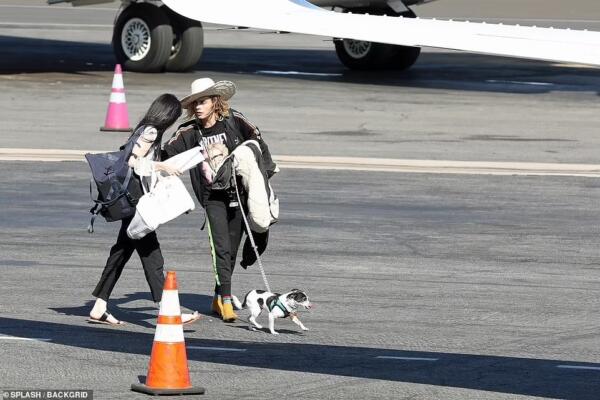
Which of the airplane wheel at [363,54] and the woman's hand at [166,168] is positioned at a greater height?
the woman's hand at [166,168]

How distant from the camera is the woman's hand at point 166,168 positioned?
10.1 metres

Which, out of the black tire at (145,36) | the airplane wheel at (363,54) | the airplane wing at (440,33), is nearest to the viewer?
the airplane wing at (440,33)

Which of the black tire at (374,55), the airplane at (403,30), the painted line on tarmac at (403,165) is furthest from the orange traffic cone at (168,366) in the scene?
the black tire at (374,55)

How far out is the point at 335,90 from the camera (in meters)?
26.8

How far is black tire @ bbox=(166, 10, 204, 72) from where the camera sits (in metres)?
28.2

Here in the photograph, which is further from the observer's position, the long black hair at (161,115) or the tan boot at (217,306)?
the tan boot at (217,306)

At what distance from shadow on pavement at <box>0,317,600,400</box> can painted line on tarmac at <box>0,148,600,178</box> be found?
832 centimetres

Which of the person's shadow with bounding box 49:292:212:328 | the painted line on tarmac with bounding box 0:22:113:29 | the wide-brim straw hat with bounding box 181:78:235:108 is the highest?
the wide-brim straw hat with bounding box 181:78:235:108

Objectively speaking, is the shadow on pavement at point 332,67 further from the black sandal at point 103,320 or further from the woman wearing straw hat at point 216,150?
the black sandal at point 103,320

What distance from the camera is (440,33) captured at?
6.79m

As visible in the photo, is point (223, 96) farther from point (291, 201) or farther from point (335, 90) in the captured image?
point (335, 90)

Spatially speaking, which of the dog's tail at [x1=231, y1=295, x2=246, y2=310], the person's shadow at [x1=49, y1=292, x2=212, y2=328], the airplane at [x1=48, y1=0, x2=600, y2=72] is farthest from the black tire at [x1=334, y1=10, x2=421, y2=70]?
the airplane at [x1=48, y1=0, x2=600, y2=72]

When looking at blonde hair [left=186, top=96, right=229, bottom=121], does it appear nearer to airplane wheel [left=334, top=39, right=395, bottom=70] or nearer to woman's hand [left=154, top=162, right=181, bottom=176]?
woman's hand [left=154, top=162, right=181, bottom=176]

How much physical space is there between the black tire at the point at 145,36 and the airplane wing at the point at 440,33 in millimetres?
20530
